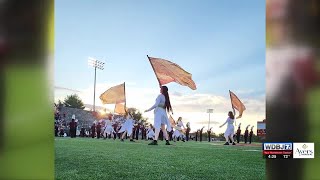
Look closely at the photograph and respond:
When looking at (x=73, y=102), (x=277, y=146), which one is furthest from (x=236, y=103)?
(x=73, y=102)

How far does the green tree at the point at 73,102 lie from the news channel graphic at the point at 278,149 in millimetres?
1251

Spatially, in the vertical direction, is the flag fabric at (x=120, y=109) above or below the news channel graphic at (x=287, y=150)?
above

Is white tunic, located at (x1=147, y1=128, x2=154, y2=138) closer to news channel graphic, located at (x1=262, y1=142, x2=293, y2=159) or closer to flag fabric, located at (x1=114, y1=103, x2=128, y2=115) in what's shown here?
flag fabric, located at (x1=114, y1=103, x2=128, y2=115)

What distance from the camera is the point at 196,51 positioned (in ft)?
12.3

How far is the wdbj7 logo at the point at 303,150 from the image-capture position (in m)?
3.70

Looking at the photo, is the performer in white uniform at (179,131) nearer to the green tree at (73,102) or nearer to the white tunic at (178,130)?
the white tunic at (178,130)

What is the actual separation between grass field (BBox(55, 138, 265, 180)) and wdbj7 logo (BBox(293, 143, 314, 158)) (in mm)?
228

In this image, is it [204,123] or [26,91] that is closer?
[26,91]

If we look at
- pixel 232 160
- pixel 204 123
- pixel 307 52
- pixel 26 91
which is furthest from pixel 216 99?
pixel 26 91

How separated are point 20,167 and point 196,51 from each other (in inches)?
54.4

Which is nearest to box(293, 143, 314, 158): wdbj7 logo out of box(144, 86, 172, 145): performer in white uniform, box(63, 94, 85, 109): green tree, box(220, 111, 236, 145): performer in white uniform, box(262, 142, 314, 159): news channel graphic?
box(262, 142, 314, 159): news channel graphic

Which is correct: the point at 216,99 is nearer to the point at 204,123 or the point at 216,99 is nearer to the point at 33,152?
the point at 204,123

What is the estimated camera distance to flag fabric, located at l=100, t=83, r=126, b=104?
11.8 ft


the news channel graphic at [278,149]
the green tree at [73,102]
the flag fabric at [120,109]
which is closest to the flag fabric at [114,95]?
the flag fabric at [120,109]
